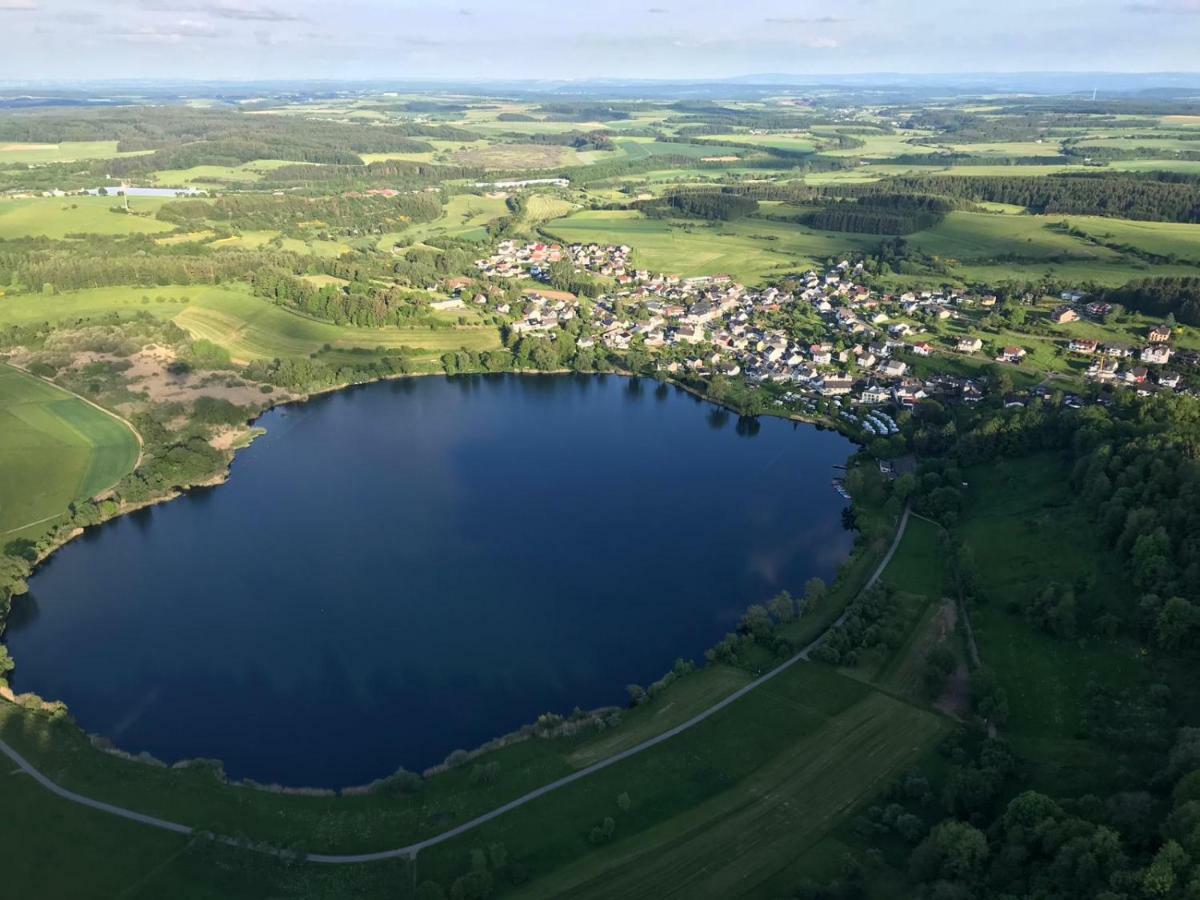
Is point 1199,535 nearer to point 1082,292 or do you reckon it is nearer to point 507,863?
point 507,863

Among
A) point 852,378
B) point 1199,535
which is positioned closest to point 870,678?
point 1199,535

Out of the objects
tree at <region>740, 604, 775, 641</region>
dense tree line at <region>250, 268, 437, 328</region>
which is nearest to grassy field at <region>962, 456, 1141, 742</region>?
tree at <region>740, 604, 775, 641</region>

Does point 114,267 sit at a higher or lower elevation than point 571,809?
higher

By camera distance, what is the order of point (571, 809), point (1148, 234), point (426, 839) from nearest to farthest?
1. point (426, 839)
2. point (571, 809)
3. point (1148, 234)

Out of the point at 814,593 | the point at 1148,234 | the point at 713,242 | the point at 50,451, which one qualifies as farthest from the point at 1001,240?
the point at 50,451

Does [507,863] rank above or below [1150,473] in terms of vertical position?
below

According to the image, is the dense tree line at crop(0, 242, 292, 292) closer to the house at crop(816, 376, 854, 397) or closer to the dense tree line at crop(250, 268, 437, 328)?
the dense tree line at crop(250, 268, 437, 328)

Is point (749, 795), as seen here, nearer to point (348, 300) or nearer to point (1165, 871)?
point (1165, 871)
